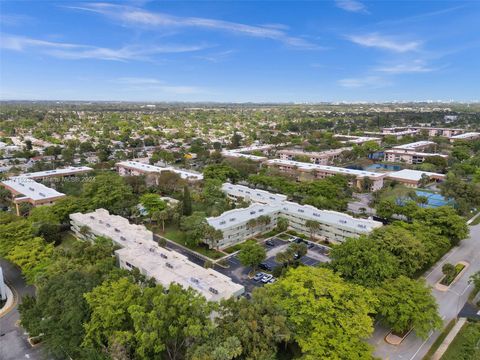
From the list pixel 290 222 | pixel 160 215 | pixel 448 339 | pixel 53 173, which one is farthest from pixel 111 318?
pixel 53 173

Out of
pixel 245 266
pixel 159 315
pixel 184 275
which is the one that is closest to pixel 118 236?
pixel 184 275

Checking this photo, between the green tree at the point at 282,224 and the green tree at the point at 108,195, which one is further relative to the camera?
the green tree at the point at 108,195

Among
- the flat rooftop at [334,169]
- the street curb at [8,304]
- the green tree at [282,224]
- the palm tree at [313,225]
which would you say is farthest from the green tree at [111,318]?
the flat rooftop at [334,169]

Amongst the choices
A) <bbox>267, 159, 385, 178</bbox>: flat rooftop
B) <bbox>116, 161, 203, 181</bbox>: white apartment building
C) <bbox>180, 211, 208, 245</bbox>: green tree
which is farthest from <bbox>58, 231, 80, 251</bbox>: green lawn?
<bbox>267, 159, 385, 178</bbox>: flat rooftop

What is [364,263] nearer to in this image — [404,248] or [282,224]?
[404,248]

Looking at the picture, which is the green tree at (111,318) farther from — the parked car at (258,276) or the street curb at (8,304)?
the parked car at (258,276)

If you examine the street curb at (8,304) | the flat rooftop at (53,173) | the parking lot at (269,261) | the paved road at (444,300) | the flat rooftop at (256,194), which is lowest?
the street curb at (8,304)

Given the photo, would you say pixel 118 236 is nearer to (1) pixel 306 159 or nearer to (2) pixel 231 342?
(2) pixel 231 342
